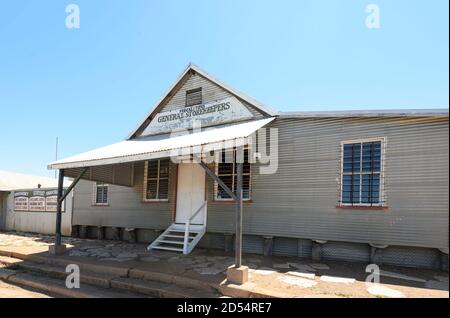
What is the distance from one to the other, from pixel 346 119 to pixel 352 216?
2.47 meters

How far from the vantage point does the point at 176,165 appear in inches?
460

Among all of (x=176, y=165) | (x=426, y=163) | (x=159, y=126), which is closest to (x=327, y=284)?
(x=426, y=163)

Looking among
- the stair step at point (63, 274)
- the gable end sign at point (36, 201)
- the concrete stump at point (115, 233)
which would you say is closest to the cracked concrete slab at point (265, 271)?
the stair step at point (63, 274)

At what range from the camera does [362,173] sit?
27.7ft

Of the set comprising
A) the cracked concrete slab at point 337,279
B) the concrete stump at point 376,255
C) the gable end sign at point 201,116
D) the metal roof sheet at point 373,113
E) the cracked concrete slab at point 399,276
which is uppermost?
the gable end sign at point 201,116

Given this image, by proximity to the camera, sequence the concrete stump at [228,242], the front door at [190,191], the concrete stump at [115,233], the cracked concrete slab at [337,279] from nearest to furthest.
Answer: the cracked concrete slab at [337,279], the concrete stump at [228,242], the front door at [190,191], the concrete stump at [115,233]

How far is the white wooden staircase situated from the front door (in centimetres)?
25

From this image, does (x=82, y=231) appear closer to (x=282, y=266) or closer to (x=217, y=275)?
(x=217, y=275)

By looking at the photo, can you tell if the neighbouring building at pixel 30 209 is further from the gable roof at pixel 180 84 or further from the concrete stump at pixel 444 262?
the concrete stump at pixel 444 262

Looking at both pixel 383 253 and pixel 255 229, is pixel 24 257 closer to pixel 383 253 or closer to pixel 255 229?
pixel 255 229

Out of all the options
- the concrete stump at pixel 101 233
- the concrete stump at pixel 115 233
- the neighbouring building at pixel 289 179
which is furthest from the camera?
the concrete stump at pixel 101 233

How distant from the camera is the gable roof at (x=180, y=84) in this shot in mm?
10062

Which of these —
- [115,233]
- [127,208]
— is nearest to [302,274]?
[127,208]

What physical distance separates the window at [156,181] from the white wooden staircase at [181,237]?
4.46 feet
